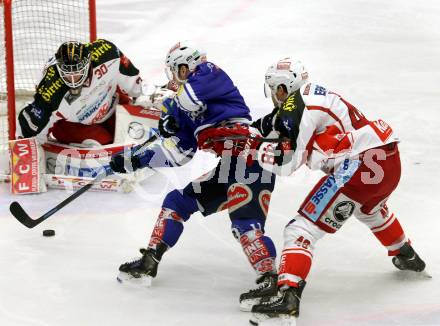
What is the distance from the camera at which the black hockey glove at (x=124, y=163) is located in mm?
4574

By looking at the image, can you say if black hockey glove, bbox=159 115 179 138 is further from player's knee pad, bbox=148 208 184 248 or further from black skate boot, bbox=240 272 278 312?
black skate boot, bbox=240 272 278 312

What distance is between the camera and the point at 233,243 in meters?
4.89

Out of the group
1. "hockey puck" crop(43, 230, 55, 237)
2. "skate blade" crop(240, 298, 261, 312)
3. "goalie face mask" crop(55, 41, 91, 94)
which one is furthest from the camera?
"goalie face mask" crop(55, 41, 91, 94)

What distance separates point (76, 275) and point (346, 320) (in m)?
1.28

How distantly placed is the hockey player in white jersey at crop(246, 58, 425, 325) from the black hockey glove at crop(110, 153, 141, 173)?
774 mm

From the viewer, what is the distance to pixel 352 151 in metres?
3.95

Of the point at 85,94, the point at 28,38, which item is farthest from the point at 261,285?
the point at 28,38

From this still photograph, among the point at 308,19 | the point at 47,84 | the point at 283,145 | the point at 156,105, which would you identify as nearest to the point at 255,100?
the point at 156,105

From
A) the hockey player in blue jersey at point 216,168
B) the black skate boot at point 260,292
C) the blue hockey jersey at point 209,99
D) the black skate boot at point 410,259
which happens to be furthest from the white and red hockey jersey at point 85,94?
the black skate boot at point 410,259

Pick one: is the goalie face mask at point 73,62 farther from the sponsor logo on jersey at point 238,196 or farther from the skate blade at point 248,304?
the skate blade at point 248,304

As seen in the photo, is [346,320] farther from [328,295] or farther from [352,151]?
[352,151]

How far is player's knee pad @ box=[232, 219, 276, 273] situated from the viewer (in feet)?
13.6

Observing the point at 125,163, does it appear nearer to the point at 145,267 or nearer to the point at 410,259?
the point at 145,267

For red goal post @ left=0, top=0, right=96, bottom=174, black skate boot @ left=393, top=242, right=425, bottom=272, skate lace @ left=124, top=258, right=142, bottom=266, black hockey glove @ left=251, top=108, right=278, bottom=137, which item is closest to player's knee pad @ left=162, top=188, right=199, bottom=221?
skate lace @ left=124, top=258, right=142, bottom=266
